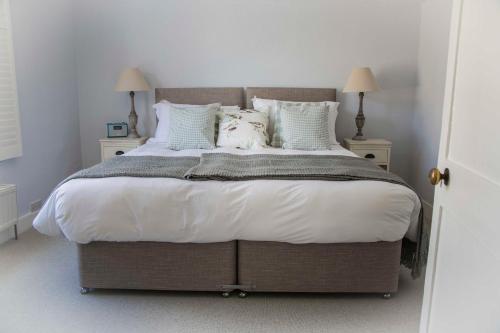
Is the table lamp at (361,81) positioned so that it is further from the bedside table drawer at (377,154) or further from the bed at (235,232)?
the bed at (235,232)

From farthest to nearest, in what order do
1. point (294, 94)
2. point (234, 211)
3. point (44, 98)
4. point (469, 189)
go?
point (294, 94), point (44, 98), point (234, 211), point (469, 189)

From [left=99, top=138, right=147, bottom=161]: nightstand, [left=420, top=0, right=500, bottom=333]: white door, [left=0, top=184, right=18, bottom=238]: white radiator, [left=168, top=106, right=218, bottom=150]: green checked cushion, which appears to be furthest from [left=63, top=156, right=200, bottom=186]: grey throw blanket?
[left=420, top=0, right=500, bottom=333]: white door

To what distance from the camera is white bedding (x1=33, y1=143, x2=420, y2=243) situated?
234 centimetres

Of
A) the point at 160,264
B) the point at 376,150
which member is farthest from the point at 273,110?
the point at 160,264

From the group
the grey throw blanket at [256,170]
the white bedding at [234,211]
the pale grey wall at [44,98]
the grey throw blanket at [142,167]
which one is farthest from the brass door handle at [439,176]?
the pale grey wall at [44,98]

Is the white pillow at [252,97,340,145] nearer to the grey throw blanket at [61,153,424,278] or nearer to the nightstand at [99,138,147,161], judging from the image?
the grey throw blanket at [61,153,424,278]

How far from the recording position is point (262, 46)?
4312mm

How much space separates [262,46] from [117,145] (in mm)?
1776

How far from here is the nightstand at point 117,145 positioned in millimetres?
4117

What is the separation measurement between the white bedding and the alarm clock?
201 cm

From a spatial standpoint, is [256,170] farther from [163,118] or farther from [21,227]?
[21,227]

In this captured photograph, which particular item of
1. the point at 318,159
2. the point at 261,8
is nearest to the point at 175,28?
the point at 261,8

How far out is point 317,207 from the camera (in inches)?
91.8

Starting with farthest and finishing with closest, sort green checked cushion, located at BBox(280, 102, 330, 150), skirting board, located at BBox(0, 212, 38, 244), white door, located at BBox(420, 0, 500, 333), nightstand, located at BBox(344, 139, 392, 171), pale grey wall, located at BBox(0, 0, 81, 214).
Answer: nightstand, located at BBox(344, 139, 392, 171), green checked cushion, located at BBox(280, 102, 330, 150), pale grey wall, located at BBox(0, 0, 81, 214), skirting board, located at BBox(0, 212, 38, 244), white door, located at BBox(420, 0, 500, 333)
